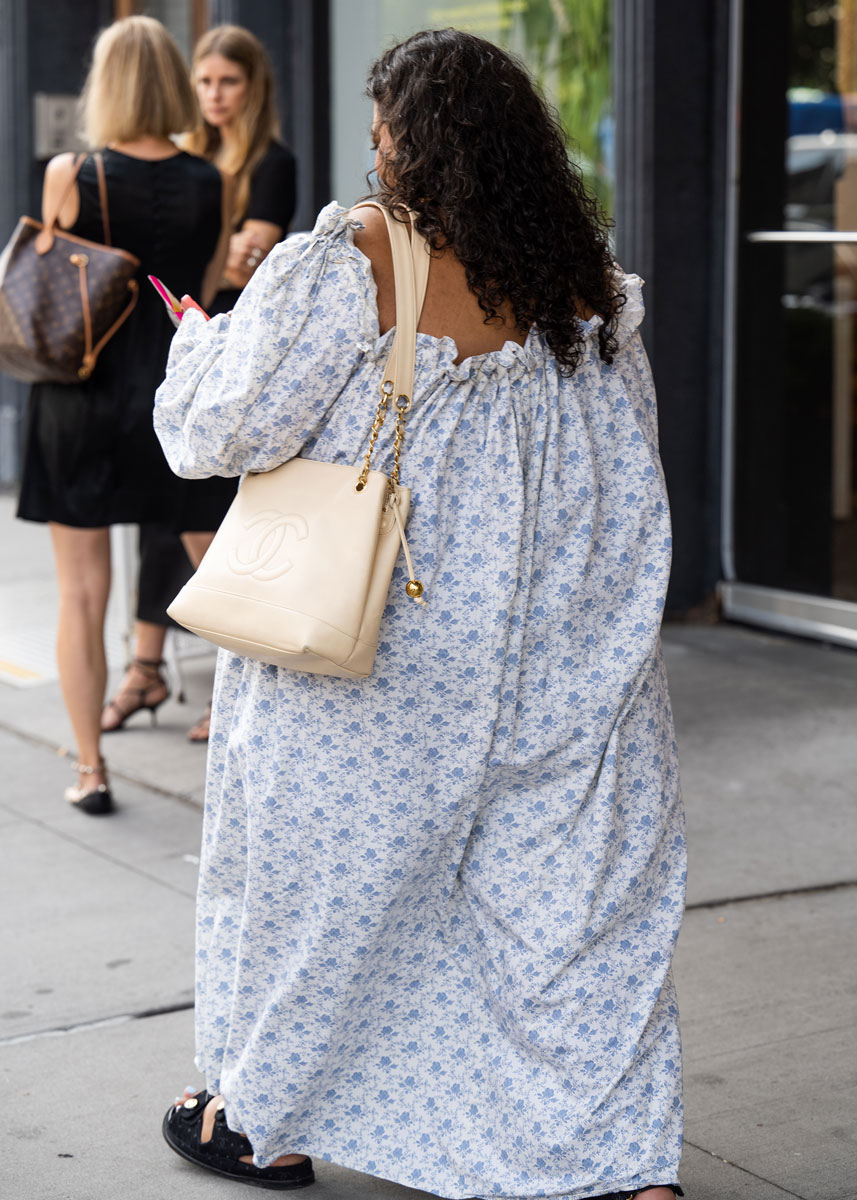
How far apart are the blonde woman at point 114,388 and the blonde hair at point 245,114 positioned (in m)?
0.81

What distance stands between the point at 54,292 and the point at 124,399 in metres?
0.41

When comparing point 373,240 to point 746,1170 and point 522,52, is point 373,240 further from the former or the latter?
point 522,52

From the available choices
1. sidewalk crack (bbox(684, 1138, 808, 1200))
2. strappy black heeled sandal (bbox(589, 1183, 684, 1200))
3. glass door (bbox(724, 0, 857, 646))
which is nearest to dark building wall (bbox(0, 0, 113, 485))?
glass door (bbox(724, 0, 857, 646))

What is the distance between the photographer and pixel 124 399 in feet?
15.5

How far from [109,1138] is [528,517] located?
134 centimetres

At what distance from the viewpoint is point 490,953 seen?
252cm

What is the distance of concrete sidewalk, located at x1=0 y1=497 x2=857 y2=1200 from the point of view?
2826 mm

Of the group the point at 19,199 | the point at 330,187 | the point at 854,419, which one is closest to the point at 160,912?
the point at 854,419

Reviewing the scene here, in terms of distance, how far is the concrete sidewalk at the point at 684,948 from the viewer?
9.27 feet

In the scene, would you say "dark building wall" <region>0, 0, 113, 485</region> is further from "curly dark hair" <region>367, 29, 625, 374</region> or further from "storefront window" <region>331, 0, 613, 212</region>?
"curly dark hair" <region>367, 29, 625, 374</region>

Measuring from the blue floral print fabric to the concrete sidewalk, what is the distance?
0.30m

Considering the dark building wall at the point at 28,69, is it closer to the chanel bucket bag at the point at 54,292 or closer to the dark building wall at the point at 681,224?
the dark building wall at the point at 681,224

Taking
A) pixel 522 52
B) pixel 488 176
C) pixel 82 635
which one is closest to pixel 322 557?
pixel 488 176

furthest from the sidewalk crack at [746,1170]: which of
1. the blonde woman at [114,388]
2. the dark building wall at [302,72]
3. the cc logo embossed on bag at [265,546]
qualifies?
the dark building wall at [302,72]
